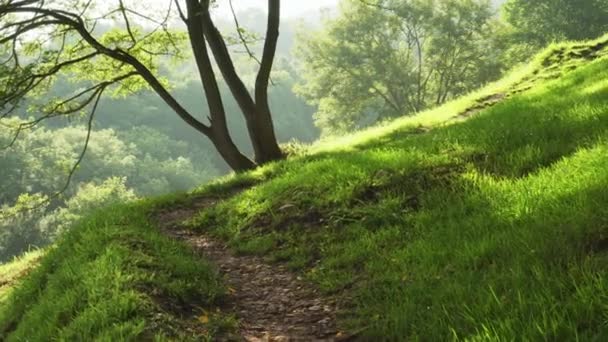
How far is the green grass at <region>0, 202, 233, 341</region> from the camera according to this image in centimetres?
440

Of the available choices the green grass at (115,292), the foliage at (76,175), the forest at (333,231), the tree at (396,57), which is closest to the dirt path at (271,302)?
the forest at (333,231)

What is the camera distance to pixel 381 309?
14.1 feet

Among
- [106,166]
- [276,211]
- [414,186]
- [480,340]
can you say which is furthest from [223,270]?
[106,166]

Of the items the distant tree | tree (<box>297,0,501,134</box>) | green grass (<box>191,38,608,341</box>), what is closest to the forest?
green grass (<box>191,38,608,341</box>)

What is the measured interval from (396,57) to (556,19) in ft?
47.6

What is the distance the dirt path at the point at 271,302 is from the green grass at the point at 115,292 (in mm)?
336

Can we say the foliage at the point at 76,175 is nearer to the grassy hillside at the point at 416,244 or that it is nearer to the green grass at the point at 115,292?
the green grass at the point at 115,292

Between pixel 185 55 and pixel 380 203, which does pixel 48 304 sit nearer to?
pixel 380 203

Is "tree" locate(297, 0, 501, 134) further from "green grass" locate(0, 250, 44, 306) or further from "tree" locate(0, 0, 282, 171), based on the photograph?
"green grass" locate(0, 250, 44, 306)

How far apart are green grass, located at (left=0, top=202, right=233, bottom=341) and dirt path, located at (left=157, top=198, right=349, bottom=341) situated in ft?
1.10

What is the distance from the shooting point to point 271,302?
547 centimetres

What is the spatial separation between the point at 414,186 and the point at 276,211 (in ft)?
7.00

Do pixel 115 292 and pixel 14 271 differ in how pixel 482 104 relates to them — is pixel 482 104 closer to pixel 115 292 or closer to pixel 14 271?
pixel 14 271

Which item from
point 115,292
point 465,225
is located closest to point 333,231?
point 465,225
